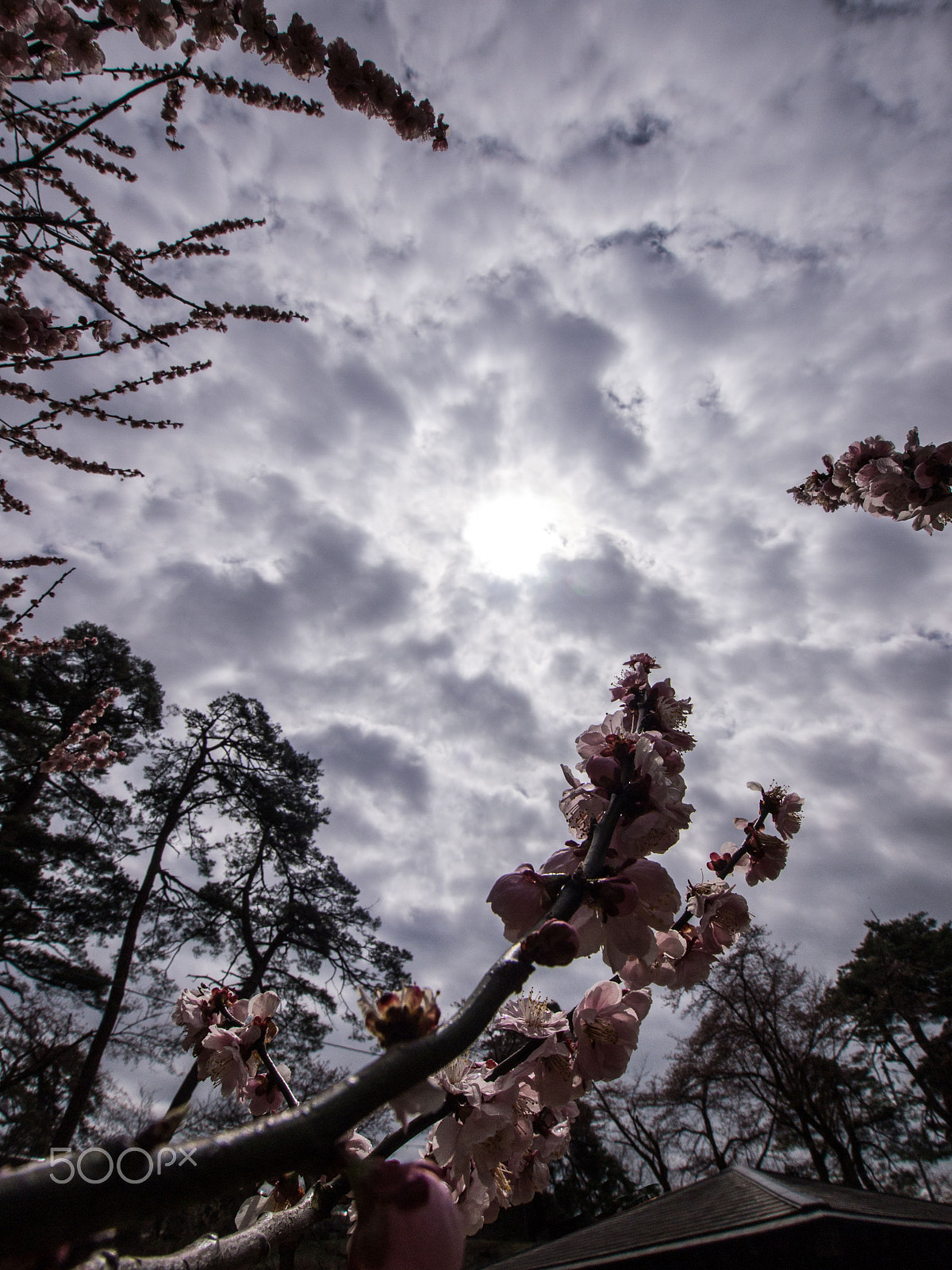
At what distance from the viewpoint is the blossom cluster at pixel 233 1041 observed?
6.28 ft

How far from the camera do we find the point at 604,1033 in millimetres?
1574

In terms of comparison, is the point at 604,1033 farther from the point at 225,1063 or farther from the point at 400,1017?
the point at 225,1063

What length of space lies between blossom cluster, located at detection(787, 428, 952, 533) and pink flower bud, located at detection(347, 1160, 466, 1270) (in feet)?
10.6

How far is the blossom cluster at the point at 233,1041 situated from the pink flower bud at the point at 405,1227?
1.49 metres

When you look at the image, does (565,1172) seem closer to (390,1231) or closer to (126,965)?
(126,965)

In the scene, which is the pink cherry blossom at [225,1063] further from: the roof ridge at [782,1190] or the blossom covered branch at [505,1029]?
the roof ridge at [782,1190]

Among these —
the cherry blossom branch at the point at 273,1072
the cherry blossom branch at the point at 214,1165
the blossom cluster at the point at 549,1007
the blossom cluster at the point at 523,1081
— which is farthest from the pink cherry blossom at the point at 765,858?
the cherry blossom branch at the point at 214,1165

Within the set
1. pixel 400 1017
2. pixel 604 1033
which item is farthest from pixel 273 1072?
pixel 400 1017

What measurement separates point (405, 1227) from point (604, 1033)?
1.11 m

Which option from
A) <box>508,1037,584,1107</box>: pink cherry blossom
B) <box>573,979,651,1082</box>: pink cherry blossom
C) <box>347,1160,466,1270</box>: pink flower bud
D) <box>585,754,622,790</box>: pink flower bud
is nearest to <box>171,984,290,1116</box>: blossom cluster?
<box>508,1037,584,1107</box>: pink cherry blossom

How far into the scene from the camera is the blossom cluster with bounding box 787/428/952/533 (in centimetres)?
271

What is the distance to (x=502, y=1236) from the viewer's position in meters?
25.8

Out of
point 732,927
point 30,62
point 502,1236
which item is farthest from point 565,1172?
point 30,62

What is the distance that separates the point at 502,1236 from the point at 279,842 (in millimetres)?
26121
